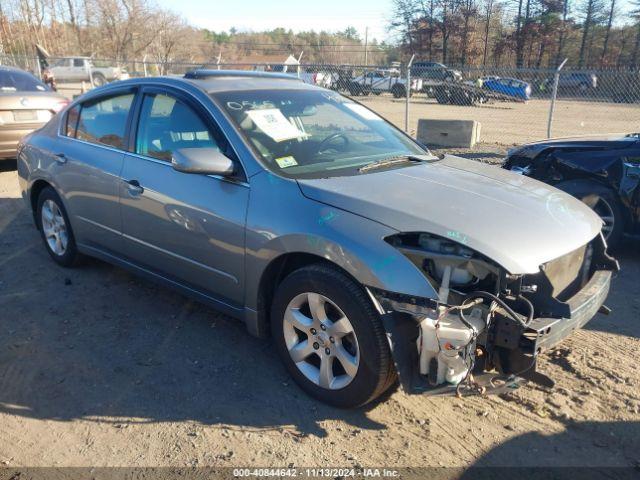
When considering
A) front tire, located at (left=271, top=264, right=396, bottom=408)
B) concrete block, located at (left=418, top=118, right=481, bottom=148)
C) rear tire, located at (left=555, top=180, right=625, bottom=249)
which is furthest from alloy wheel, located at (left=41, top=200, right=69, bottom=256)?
concrete block, located at (left=418, top=118, right=481, bottom=148)

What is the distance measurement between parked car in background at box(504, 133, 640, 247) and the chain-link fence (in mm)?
8769

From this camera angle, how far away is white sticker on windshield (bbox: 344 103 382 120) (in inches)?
169

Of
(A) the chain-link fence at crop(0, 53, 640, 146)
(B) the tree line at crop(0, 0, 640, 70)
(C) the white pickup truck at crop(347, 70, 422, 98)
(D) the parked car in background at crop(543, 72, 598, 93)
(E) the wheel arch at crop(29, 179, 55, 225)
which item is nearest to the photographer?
(E) the wheel arch at crop(29, 179, 55, 225)

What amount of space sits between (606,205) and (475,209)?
10.3ft

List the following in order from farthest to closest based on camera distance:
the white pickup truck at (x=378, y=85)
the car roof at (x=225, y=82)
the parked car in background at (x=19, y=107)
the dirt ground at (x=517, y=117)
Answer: the white pickup truck at (x=378, y=85) < the dirt ground at (x=517, y=117) < the parked car in background at (x=19, y=107) < the car roof at (x=225, y=82)

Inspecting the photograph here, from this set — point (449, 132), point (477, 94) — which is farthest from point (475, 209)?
point (477, 94)

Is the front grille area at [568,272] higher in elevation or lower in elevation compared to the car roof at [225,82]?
lower

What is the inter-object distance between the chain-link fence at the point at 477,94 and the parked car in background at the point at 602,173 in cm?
877

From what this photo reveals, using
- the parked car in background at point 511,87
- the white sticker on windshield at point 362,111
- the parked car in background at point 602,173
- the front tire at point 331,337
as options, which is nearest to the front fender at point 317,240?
the front tire at point 331,337

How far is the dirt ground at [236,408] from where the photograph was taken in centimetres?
265

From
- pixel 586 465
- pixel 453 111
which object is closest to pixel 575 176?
pixel 586 465

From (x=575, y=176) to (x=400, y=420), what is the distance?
3800 millimetres

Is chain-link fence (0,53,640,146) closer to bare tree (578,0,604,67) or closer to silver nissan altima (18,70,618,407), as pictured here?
silver nissan altima (18,70,618,407)

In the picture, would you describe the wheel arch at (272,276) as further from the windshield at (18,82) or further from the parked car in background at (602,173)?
the windshield at (18,82)
